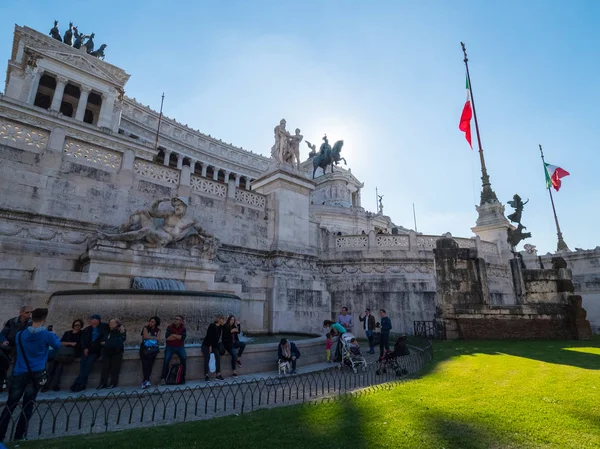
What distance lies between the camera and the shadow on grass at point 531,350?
26.4 feet

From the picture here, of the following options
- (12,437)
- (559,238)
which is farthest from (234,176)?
(12,437)

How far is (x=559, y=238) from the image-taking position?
28859 mm

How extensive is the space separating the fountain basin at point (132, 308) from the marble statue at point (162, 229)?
109 inches

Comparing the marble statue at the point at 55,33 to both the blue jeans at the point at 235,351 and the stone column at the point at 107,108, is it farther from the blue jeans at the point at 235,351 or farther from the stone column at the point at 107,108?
the blue jeans at the point at 235,351

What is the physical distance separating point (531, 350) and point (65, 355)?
12.1m

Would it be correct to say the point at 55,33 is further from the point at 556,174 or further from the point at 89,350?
the point at 556,174

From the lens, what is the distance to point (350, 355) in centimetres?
918

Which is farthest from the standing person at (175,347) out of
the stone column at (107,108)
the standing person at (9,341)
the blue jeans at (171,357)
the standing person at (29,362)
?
the stone column at (107,108)

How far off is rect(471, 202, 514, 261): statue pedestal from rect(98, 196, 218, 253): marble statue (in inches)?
741

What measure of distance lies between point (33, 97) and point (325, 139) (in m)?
38.4

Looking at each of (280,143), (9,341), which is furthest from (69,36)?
(9,341)

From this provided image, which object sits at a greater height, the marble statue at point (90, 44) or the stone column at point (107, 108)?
the marble statue at point (90, 44)

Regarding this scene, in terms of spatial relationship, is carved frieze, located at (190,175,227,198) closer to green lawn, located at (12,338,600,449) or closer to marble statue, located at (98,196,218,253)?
marble statue, located at (98,196,218,253)

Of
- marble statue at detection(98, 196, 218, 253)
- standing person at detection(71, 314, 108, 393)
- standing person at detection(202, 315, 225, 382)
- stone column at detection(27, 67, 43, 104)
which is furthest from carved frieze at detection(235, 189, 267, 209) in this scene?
stone column at detection(27, 67, 43, 104)
